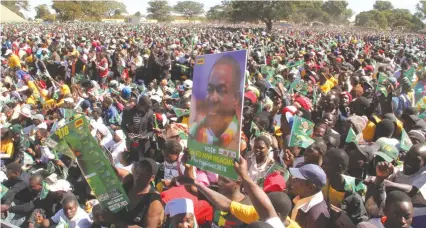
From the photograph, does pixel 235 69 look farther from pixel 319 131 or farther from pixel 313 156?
pixel 319 131

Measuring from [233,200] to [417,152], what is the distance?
1.47 meters

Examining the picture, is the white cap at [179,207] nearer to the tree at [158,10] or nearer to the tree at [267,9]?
the tree at [267,9]

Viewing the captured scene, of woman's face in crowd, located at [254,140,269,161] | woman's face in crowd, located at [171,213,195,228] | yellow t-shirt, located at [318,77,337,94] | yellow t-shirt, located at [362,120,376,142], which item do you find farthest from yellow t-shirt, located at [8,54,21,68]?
woman's face in crowd, located at [171,213,195,228]

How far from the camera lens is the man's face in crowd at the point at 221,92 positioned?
2482 millimetres

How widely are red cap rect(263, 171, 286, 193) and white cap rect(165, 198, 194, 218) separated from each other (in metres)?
0.74

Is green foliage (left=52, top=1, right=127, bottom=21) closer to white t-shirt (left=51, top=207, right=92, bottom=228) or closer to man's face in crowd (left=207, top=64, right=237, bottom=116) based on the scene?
white t-shirt (left=51, top=207, right=92, bottom=228)

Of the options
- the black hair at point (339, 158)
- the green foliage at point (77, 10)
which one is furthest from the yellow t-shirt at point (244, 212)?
the green foliage at point (77, 10)

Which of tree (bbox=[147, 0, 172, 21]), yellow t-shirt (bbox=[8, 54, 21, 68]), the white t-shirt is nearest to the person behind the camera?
the white t-shirt

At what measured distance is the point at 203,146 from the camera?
2.73 meters

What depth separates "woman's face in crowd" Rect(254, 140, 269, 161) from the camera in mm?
3830

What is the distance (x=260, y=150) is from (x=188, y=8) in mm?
101618

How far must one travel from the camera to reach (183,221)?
2.75 m

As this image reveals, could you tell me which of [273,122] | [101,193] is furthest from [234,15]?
[101,193]

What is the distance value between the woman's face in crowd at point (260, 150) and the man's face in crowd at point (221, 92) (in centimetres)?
123
